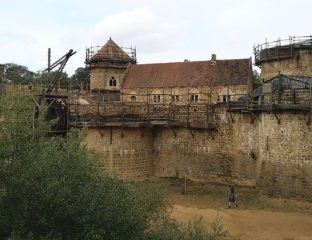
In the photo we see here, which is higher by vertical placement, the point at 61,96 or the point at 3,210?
the point at 61,96

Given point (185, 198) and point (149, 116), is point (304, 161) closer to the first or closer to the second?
point (185, 198)

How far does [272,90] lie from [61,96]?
1462cm

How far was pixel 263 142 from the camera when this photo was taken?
2484cm

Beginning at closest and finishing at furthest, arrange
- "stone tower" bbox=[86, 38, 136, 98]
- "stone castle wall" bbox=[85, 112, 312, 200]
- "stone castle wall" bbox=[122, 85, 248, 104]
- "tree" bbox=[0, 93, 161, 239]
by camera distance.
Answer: "tree" bbox=[0, 93, 161, 239] < "stone castle wall" bbox=[85, 112, 312, 200] < "stone castle wall" bbox=[122, 85, 248, 104] < "stone tower" bbox=[86, 38, 136, 98]

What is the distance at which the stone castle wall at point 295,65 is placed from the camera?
36688 mm

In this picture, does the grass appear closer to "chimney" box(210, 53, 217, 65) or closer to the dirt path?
the dirt path

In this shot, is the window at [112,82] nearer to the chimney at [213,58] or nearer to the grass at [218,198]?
the chimney at [213,58]

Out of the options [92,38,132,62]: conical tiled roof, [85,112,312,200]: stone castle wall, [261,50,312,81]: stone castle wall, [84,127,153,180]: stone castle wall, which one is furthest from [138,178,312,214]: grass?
[92,38,132,62]: conical tiled roof

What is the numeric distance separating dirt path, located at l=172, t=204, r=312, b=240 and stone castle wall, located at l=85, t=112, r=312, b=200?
7.27ft

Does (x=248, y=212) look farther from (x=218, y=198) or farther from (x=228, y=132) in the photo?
(x=228, y=132)

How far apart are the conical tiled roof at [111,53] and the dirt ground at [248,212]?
88.4ft

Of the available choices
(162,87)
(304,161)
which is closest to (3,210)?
(304,161)

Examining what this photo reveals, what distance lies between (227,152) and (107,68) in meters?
26.9

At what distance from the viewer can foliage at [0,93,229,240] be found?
11.9 m
